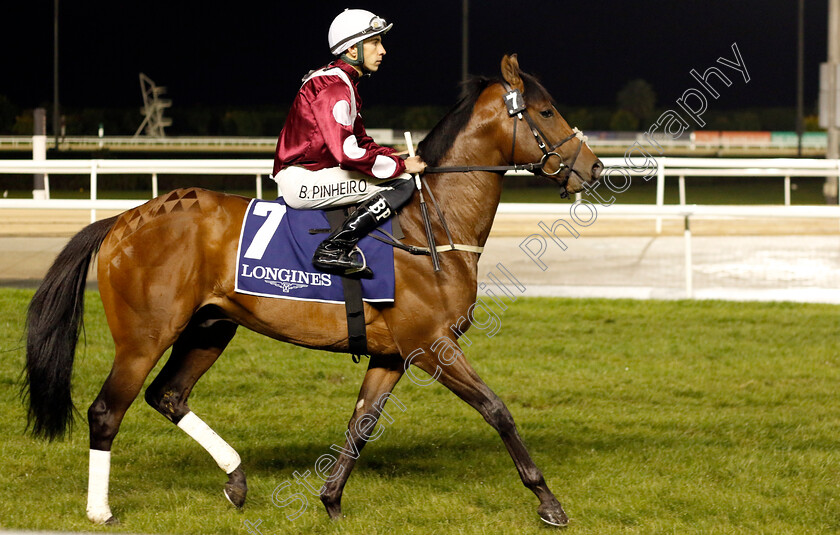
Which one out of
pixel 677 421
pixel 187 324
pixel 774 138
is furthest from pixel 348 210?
pixel 774 138

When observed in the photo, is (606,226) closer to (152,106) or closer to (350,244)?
(350,244)

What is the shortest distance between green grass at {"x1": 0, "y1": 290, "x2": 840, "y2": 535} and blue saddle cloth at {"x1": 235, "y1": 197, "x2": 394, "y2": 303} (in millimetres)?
850

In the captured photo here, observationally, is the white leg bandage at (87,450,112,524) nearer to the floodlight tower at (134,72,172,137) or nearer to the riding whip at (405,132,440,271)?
the riding whip at (405,132,440,271)

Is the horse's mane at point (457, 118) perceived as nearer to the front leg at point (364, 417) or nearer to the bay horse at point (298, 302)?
the bay horse at point (298, 302)

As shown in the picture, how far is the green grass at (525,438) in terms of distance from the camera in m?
3.85

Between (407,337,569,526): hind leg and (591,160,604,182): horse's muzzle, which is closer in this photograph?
(407,337,569,526): hind leg

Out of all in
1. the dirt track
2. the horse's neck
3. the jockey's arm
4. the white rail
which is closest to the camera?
the jockey's arm

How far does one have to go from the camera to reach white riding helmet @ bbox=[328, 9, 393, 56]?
379 cm

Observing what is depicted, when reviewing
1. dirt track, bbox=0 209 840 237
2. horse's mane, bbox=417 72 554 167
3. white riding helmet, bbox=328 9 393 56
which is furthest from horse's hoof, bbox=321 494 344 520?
dirt track, bbox=0 209 840 237

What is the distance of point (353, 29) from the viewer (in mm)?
3793

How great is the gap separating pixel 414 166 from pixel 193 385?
129 cm

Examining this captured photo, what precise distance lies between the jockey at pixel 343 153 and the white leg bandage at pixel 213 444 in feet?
2.79

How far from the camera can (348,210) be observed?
387 cm

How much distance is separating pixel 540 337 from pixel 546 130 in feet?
11.1
